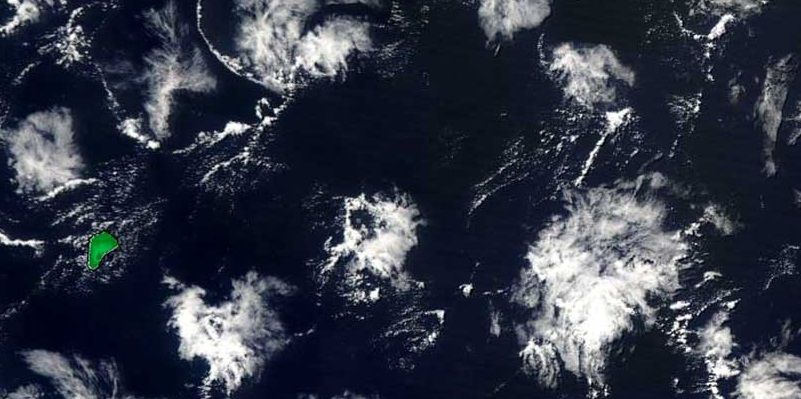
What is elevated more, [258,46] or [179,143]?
[258,46]

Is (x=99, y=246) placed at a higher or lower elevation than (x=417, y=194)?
Result: lower

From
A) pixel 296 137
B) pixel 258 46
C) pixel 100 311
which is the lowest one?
pixel 100 311

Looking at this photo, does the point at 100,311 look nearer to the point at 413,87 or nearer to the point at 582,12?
the point at 413,87

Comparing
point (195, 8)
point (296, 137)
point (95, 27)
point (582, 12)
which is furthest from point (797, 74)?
point (95, 27)
